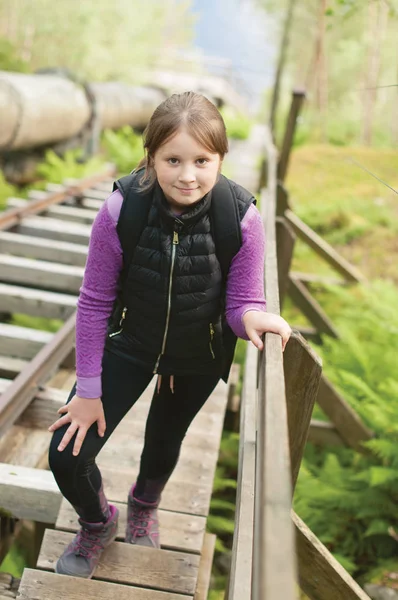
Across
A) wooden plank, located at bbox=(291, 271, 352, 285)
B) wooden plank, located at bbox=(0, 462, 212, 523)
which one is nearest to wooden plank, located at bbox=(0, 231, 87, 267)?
wooden plank, located at bbox=(0, 462, 212, 523)

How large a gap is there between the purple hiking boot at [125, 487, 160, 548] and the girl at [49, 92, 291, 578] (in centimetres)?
40

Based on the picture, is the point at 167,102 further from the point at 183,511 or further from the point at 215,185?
the point at 183,511

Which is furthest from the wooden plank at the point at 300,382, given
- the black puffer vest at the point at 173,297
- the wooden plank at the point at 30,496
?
the wooden plank at the point at 30,496

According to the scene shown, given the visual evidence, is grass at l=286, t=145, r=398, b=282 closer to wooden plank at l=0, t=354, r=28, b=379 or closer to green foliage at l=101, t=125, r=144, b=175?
green foliage at l=101, t=125, r=144, b=175

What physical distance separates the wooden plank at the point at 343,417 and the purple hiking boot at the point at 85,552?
3129mm

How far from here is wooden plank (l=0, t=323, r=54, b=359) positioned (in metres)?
4.68

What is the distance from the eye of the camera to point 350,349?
6.05 meters

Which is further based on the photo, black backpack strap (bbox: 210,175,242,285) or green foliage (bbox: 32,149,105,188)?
green foliage (bbox: 32,149,105,188)

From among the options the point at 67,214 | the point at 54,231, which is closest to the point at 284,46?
the point at 67,214

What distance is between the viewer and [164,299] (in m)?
2.02

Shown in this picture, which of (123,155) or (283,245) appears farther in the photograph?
(123,155)

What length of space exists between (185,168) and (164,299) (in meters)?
0.46

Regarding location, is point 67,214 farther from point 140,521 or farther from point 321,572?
point 321,572

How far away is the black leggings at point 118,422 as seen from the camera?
6.95 feet
